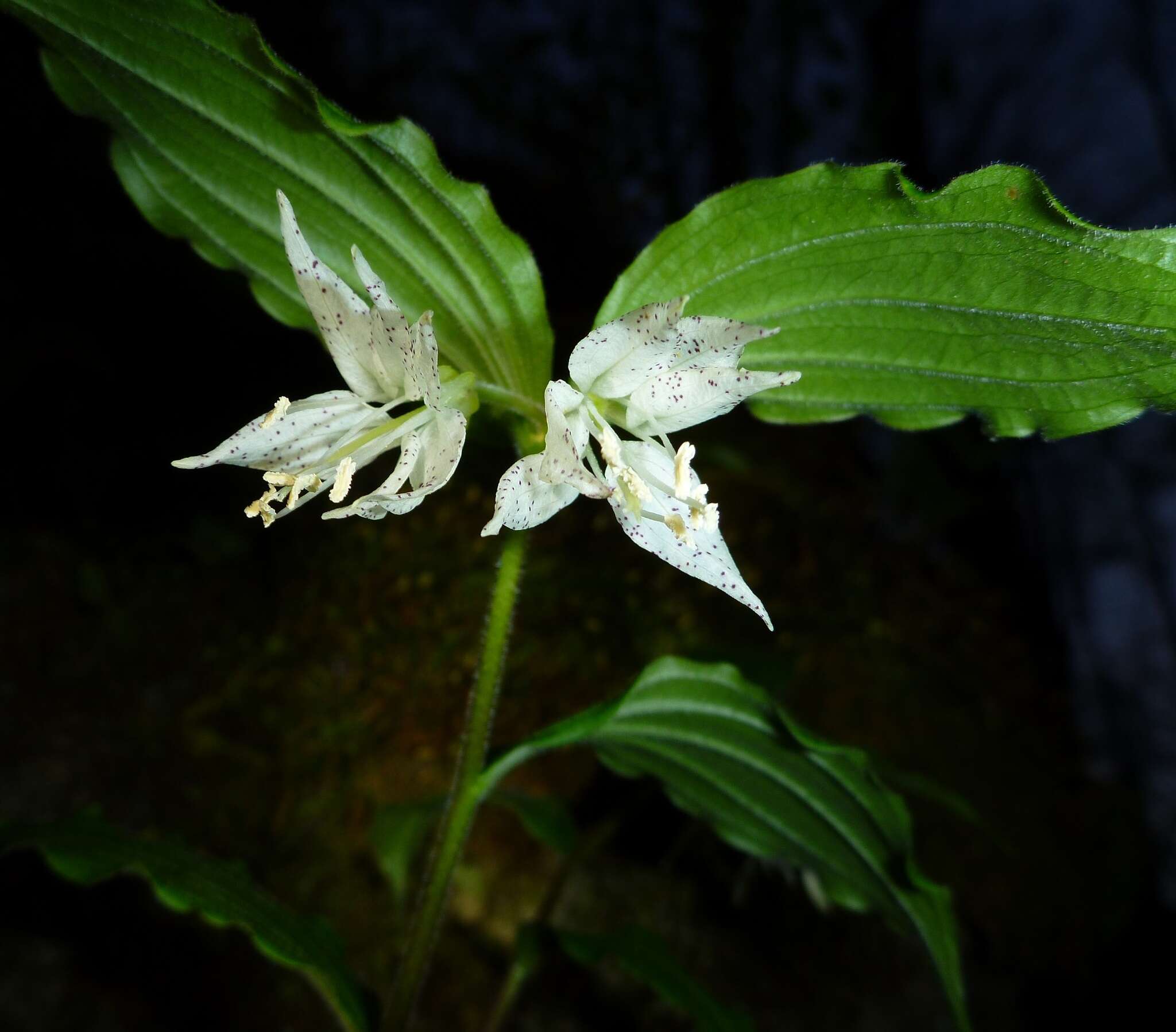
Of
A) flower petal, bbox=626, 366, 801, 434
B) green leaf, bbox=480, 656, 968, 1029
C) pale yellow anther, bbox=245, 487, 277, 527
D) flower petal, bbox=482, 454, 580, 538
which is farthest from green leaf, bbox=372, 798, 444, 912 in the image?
flower petal, bbox=626, 366, 801, 434

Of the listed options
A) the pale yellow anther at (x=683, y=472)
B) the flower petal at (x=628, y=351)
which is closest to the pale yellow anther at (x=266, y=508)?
the flower petal at (x=628, y=351)

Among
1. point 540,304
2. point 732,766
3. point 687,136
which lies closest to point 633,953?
point 732,766

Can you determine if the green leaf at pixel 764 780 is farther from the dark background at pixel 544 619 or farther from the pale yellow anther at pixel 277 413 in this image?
the pale yellow anther at pixel 277 413

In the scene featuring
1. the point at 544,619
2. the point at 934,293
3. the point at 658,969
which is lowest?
the point at 658,969

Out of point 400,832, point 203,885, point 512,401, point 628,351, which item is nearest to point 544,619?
point 400,832

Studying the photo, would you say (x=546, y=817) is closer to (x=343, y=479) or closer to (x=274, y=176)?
(x=343, y=479)

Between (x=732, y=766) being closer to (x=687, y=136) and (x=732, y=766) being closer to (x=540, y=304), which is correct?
(x=540, y=304)

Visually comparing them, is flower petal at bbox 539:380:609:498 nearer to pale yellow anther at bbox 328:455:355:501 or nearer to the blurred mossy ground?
pale yellow anther at bbox 328:455:355:501
